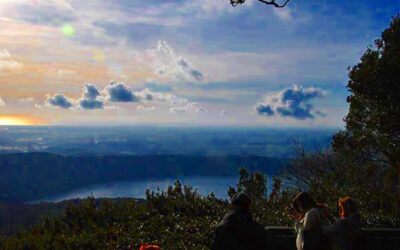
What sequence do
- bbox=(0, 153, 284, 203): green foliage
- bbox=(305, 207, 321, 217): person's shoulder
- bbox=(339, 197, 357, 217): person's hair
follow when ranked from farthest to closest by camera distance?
bbox=(0, 153, 284, 203): green foliage → bbox=(339, 197, 357, 217): person's hair → bbox=(305, 207, 321, 217): person's shoulder

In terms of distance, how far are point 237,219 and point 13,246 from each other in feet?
16.5

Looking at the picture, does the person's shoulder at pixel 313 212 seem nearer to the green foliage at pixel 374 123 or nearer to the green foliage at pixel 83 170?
the green foliage at pixel 374 123

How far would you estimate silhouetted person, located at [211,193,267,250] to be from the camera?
4.25 m

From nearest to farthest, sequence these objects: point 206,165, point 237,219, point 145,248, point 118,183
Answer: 1. point 237,219
2. point 145,248
3. point 118,183
4. point 206,165

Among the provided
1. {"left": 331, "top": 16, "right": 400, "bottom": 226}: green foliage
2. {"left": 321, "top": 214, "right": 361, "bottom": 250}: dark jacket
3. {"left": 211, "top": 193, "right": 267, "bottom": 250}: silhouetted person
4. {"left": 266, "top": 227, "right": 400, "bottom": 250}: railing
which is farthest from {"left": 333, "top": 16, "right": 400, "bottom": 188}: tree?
{"left": 211, "top": 193, "right": 267, "bottom": 250}: silhouetted person

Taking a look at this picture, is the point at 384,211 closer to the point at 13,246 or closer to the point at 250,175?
the point at 250,175

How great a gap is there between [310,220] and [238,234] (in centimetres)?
132

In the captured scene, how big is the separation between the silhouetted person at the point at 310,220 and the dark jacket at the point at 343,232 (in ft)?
0.33


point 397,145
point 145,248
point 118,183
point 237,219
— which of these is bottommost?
point 118,183

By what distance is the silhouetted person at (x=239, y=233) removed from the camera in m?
4.25

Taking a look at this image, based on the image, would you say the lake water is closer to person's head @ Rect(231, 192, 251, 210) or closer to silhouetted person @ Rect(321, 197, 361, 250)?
silhouetted person @ Rect(321, 197, 361, 250)

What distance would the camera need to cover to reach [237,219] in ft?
13.9

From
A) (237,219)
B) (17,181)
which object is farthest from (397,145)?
(17,181)

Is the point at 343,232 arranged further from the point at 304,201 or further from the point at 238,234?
the point at 238,234
